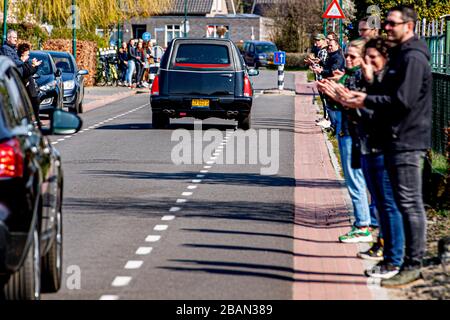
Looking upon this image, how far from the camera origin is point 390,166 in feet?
29.1

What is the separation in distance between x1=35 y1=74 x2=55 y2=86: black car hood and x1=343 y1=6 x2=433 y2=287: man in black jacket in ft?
63.8

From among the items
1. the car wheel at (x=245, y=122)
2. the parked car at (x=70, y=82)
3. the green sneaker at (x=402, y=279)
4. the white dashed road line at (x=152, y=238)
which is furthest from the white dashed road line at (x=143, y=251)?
the parked car at (x=70, y=82)

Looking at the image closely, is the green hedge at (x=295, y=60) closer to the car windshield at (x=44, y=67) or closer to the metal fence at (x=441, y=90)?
the car windshield at (x=44, y=67)

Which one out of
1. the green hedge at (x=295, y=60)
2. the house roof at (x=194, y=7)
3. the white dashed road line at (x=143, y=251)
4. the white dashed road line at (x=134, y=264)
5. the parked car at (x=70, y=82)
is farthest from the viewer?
the house roof at (x=194, y=7)

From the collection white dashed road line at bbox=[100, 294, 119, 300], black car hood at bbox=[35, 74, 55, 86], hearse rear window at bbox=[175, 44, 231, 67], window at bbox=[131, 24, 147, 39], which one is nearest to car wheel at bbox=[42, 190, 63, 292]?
white dashed road line at bbox=[100, 294, 119, 300]

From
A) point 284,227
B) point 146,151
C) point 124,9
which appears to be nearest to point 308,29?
point 124,9

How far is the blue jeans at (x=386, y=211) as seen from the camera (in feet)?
30.2

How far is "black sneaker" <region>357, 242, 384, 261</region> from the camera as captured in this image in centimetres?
1010

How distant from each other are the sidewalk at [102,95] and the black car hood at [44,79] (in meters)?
6.10

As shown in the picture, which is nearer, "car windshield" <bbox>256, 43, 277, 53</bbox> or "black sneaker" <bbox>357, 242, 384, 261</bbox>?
"black sneaker" <bbox>357, 242, 384, 261</bbox>

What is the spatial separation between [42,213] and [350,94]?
255 centimetres

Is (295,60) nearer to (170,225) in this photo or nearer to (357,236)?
(170,225)

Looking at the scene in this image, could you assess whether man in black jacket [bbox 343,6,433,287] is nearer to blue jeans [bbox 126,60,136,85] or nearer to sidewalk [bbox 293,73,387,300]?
sidewalk [bbox 293,73,387,300]

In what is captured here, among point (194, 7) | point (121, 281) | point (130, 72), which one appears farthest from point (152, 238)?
point (194, 7)
